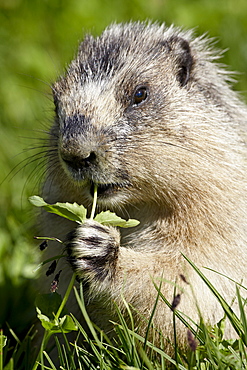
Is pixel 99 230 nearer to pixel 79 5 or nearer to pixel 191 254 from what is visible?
pixel 191 254

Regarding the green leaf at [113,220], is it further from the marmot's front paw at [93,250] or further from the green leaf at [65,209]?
the green leaf at [65,209]

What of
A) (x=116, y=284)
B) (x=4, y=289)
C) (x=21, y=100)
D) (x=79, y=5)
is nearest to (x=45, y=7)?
(x=79, y=5)

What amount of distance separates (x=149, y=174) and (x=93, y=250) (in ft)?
2.57

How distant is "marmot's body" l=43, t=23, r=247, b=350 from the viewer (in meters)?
4.77

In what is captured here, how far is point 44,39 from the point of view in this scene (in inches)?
445

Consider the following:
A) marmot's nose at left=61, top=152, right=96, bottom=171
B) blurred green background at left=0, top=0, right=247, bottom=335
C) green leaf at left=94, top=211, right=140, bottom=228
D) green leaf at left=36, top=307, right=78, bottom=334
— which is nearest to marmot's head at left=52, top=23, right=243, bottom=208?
marmot's nose at left=61, top=152, right=96, bottom=171

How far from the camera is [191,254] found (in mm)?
4953

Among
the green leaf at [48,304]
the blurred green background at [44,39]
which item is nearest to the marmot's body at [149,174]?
the green leaf at [48,304]

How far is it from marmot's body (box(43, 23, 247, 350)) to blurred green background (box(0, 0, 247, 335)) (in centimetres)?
325

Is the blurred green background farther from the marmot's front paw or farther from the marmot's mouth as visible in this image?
the marmot's front paw

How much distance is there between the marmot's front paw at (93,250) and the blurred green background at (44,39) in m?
3.61

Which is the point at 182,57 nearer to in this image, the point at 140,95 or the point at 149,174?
the point at 140,95

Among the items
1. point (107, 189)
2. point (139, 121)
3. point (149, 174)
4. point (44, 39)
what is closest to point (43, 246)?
point (107, 189)

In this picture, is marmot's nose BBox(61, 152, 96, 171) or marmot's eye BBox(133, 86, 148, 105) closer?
marmot's nose BBox(61, 152, 96, 171)
